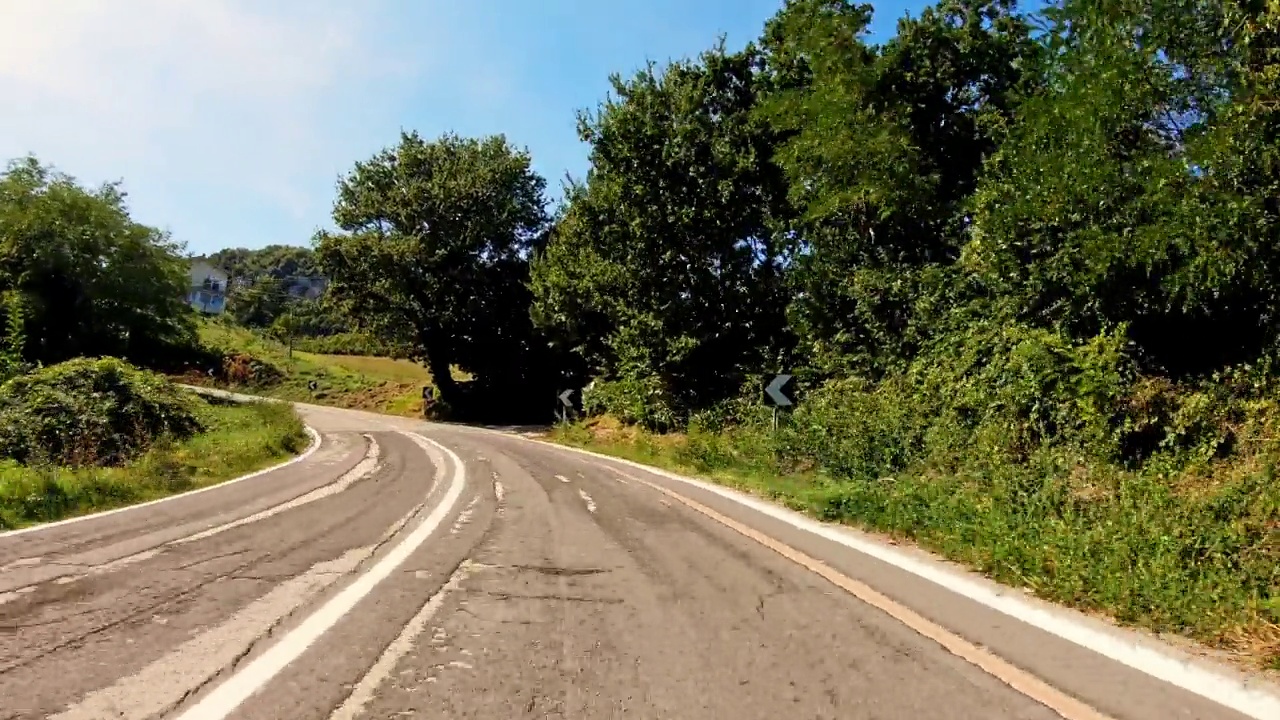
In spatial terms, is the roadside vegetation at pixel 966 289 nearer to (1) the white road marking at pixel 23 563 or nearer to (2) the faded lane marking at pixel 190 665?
(2) the faded lane marking at pixel 190 665

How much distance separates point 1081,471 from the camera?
10.7 meters

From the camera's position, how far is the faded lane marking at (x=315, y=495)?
8742 mm

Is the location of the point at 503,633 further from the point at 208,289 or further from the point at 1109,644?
the point at 208,289

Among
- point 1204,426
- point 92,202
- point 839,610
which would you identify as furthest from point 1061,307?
point 92,202

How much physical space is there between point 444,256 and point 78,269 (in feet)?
66.1

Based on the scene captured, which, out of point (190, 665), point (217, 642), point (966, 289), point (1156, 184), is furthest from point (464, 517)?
point (966, 289)

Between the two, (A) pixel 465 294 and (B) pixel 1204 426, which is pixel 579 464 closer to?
(B) pixel 1204 426

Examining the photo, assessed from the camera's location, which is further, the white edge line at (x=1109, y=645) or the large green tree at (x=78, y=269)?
the large green tree at (x=78, y=269)

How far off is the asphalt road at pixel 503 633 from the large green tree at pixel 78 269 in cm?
4430

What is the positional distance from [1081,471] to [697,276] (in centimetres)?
2291

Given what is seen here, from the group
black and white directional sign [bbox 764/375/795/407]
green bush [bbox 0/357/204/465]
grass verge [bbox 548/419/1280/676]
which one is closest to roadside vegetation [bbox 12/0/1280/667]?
grass verge [bbox 548/419/1280/676]

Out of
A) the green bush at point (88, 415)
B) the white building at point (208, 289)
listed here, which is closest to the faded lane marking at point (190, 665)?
the green bush at point (88, 415)

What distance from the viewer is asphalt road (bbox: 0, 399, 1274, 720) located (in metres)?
3.80

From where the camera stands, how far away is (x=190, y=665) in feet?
13.6
